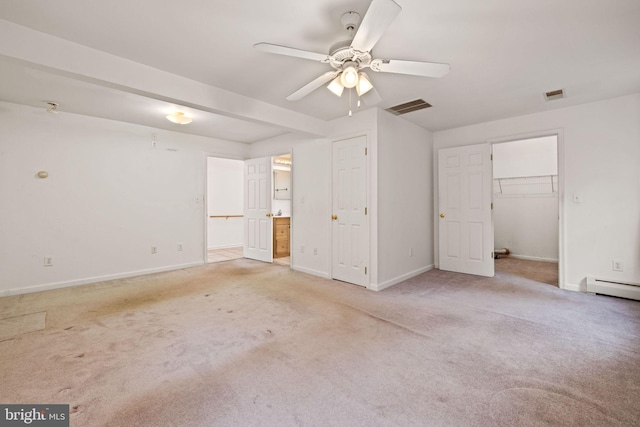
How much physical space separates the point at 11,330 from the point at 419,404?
349cm

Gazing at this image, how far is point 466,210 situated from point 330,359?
3.67 m

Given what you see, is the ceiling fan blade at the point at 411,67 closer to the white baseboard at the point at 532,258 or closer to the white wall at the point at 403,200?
the white wall at the point at 403,200

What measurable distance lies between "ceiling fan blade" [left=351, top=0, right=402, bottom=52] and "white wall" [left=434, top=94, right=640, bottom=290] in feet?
11.4

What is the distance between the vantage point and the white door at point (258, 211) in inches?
216

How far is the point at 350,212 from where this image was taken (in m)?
4.05

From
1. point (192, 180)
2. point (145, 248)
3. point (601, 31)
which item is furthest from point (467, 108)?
point (145, 248)

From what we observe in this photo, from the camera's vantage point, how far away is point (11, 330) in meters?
2.50

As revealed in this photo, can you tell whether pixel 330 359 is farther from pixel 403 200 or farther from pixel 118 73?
pixel 118 73

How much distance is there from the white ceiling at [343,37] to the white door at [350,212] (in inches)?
33.4

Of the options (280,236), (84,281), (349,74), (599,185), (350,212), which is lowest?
(84,281)

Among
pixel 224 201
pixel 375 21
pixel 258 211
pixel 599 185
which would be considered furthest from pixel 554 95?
pixel 224 201

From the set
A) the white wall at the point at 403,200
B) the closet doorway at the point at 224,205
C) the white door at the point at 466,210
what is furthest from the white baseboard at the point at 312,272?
the closet doorway at the point at 224,205

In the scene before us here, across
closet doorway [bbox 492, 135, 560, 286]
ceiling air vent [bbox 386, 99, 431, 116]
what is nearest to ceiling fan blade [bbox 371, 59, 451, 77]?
ceiling air vent [bbox 386, 99, 431, 116]

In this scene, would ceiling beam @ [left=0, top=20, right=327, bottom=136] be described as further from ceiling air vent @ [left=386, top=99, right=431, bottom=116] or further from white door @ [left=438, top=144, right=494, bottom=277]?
white door @ [left=438, top=144, right=494, bottom=277]
